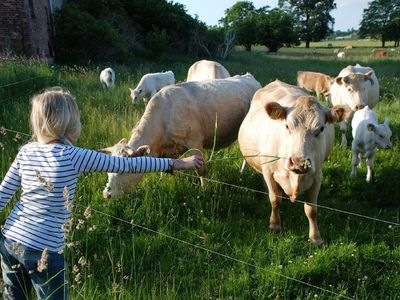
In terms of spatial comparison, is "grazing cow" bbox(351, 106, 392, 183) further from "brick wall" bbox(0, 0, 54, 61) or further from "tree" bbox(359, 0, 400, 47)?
"tree" bbox(359, 0, 400, 47)

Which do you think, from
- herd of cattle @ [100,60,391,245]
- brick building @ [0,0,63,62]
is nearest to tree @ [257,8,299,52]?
brick building @ [0,0,63,62]

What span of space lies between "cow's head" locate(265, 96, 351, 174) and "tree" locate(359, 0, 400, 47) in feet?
246

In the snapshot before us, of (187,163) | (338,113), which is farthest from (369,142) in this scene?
(187,163)

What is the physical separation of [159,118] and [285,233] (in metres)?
2.36

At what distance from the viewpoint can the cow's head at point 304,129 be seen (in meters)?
4.52

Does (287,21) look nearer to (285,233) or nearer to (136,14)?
(136,14)

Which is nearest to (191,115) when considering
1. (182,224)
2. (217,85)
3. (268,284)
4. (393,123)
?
(217,85)

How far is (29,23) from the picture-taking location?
19734mm

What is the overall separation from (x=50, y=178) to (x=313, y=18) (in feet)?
286

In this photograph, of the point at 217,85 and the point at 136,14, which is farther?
the point at 136,14

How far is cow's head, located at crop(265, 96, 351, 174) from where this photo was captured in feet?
14.8

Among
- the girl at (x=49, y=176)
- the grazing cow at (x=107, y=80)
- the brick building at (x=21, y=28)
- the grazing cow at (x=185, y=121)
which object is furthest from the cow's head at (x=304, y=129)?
the brick building at (x=21, y=28)

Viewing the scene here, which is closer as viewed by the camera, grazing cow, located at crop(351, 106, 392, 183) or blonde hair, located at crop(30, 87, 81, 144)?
blonde hair, located at crop(30, 87, 81, 144)

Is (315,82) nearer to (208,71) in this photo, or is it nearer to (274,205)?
(208,71)
